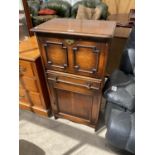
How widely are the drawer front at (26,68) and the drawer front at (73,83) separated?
176 millimetres

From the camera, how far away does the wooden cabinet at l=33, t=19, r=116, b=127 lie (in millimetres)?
976

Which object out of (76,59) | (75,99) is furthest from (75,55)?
(75,99)

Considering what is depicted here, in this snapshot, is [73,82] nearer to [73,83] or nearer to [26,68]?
[73,83]

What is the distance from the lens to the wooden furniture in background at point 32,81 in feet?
4.18

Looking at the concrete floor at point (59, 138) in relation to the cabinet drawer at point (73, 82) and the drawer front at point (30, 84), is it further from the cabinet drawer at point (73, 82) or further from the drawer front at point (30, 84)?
the cabinet drawer at point (73, 82)

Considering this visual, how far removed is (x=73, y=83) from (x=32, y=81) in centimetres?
43

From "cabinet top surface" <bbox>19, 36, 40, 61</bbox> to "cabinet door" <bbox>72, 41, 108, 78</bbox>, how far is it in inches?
15.3

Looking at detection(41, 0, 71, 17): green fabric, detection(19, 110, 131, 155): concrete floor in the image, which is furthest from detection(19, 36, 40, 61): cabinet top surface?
detection(41, 0, 71, 17): green fabric

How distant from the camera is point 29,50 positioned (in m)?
1.34

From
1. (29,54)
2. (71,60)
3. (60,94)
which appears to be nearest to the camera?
(71,60)
